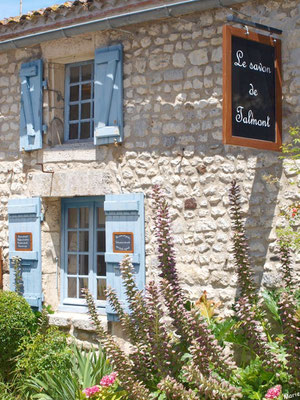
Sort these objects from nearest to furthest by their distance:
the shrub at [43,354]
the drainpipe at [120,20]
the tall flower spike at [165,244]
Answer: the tall flower spike at [165,244] < the drainpipe at [120,20] < the shrub at [43,354]

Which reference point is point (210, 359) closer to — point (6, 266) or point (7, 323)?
point (7, 323)

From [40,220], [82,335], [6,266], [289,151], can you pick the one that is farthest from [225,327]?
[6,266]

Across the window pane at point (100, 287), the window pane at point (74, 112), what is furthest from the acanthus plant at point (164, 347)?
the window pane at point (74, 112)

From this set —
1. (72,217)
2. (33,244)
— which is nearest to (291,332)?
(72,217)

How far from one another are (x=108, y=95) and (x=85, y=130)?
0.75 meters

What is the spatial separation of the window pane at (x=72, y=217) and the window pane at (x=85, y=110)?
3.63 feet

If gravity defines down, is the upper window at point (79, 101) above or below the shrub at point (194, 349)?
above

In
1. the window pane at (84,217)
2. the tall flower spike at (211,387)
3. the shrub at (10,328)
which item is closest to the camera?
the tall flower spike at (211,387)

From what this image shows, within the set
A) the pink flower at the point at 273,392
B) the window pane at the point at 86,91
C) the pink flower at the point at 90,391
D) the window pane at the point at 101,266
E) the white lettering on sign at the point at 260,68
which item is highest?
the window pane at the point at 86,91

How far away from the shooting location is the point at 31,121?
8414 millimetres

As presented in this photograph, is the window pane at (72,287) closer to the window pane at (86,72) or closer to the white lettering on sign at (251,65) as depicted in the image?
the window pane at (86,72)

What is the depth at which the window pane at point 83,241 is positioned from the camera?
8289mm

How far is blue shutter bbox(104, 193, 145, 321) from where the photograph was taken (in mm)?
7416

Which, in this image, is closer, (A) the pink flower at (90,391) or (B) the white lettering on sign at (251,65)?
(B) the white lettering on sign at (251,65)
